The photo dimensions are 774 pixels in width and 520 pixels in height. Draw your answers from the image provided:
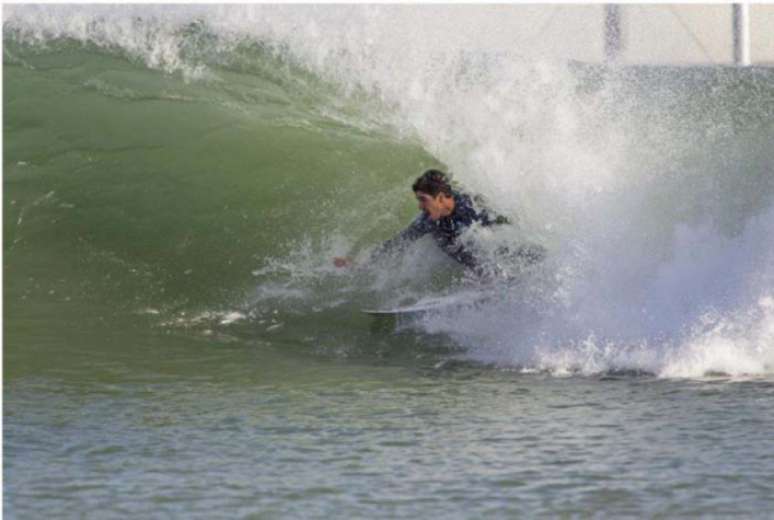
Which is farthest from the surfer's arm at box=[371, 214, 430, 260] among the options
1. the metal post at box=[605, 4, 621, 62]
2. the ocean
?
the metal post at box=[605, 4, 621, 62]

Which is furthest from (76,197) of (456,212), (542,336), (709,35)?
(709,35)

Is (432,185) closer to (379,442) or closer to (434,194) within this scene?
(434,194)

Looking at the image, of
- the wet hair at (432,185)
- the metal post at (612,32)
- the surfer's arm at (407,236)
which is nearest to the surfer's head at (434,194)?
the wet hair at (432,185)

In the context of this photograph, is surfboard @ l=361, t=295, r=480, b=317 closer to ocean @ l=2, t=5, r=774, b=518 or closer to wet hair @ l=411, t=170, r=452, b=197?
ocean @ l=2, t=5, r=774, b=518

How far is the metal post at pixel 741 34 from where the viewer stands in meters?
23.6

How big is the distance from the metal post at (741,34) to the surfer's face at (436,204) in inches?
573

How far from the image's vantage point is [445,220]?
33.6 feet

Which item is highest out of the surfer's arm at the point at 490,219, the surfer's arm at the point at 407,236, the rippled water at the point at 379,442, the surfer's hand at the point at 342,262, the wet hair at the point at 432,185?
the wet hair at the point at 432,185

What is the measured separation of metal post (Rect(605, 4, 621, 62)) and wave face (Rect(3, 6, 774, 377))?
9.88 ft

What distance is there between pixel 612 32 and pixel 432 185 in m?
14.9

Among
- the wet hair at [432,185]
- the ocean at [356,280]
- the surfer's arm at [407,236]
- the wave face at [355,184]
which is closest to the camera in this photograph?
the ocean at [356,280]

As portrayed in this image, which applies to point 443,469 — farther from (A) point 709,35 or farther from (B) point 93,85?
(A) point 709,35

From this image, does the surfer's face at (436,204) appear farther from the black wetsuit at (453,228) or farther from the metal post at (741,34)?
the metal post at (741,34)

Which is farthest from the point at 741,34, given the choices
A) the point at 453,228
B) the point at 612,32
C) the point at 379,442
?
the point at 379,442
